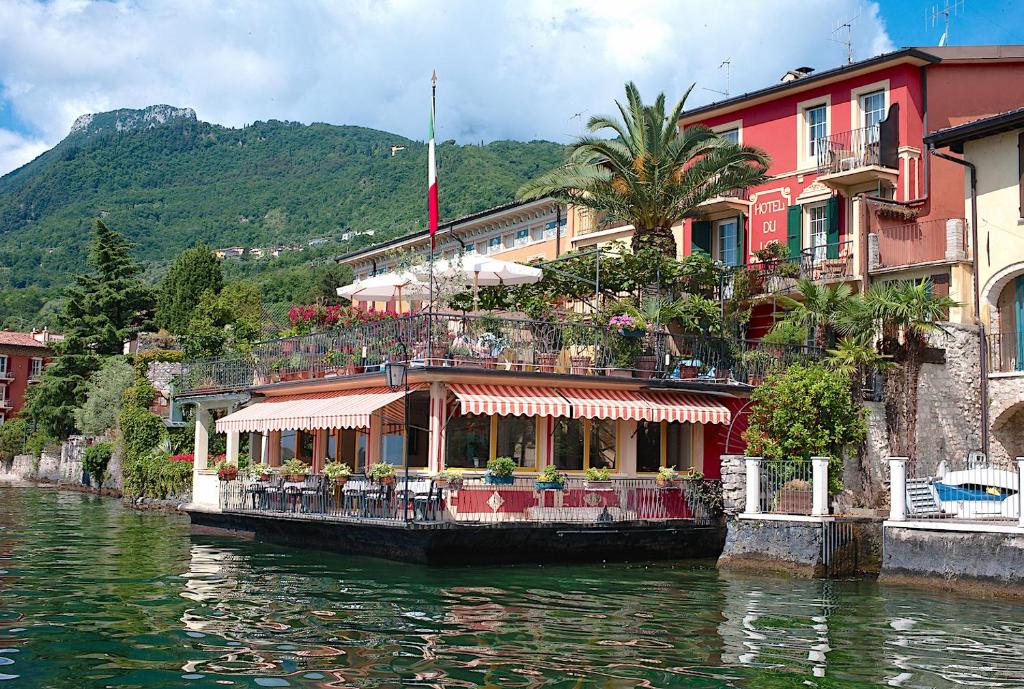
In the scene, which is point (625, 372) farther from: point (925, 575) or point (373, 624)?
point (373, 624)

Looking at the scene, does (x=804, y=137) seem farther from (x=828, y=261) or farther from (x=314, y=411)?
(x=314, y=411)

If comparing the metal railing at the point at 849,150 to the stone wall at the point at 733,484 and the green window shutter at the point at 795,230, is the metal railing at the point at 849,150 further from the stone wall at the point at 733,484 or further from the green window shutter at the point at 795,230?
the stone wall at the point at 733,484

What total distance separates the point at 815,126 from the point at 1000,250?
27.1ft

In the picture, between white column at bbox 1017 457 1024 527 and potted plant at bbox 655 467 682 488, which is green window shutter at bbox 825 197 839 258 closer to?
potted plant at bbox 655 467 682 488

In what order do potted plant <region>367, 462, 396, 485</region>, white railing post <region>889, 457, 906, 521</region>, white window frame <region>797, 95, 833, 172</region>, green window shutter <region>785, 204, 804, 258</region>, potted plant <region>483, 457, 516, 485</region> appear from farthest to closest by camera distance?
white window frame <region>797, 95, 833, 172</region>, green window shutter <region>785, 204, 804, 258</region>, potted plant <region>367, 462, 396, 485</region>, potted plant <region>483, 457, 516, 485</region>, white railing post <region>889, 457, 906, 521</region>

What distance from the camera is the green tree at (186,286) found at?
70.6m

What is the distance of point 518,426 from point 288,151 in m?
137

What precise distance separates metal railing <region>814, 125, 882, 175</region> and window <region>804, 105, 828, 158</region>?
0.81 ft

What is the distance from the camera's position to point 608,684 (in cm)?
1037

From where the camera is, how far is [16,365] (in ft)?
276

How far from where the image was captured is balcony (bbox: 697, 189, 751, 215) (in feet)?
113

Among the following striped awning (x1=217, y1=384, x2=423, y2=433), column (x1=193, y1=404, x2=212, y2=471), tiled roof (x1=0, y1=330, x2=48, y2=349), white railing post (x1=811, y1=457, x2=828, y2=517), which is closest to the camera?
white railing post (x1=811, y1=457, x2=828, y2=517)

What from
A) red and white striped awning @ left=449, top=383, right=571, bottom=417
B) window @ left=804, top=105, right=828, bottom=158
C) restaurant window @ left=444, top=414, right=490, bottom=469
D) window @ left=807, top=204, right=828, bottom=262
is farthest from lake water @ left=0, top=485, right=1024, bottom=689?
window @ left=804, top=105, right=828, bottom=158

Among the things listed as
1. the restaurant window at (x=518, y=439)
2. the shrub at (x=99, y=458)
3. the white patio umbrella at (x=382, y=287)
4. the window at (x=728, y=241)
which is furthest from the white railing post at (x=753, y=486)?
the shrub at (x=99, y=458)
